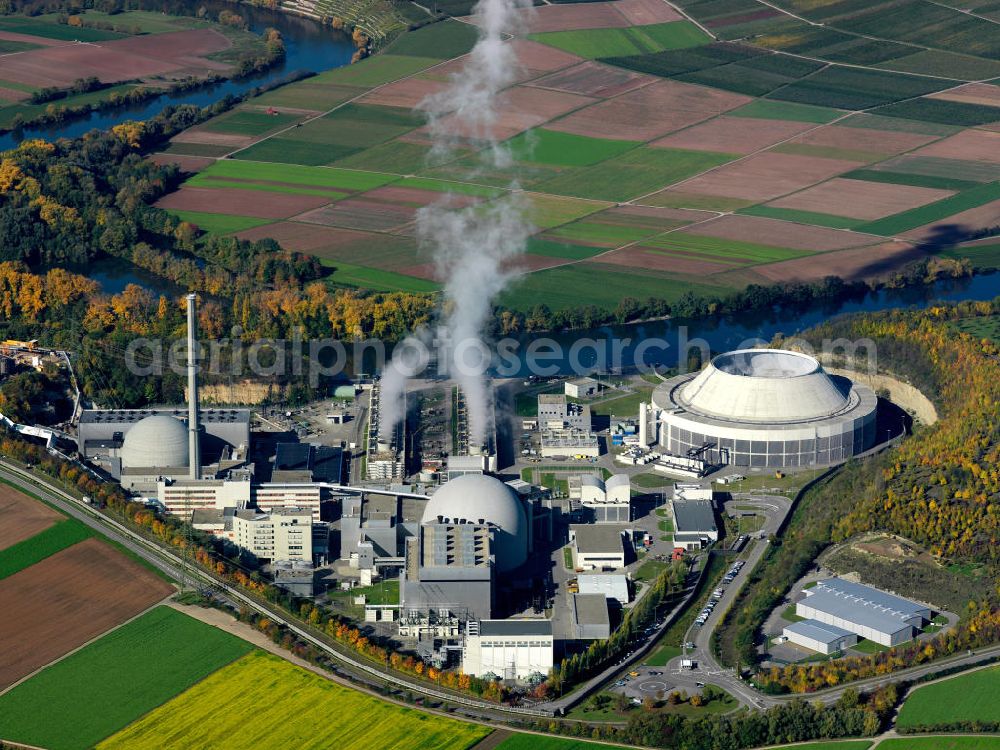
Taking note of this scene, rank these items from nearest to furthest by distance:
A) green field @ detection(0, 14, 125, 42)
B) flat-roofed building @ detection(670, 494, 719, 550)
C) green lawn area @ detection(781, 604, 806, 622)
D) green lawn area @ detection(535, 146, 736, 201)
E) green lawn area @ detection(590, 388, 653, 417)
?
green lawn area @ detection(781, 604, 806, 622), flat-roofed building @ detection(670, 494, 719, 550), green lawn area @ detection(590, 388, 653, 417), green lawn area @ detection(535, 146, 736, 201), green field @ detection(0, 14, 125, 42)

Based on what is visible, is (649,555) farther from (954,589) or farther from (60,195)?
(60,195)

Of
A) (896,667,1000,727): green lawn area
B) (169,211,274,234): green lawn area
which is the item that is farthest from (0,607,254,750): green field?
(169,211,274,234): green lawn area

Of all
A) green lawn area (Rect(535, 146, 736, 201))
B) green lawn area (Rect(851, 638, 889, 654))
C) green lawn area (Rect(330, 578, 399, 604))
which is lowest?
green lawn area (Rect(330, 578, 399, 604))

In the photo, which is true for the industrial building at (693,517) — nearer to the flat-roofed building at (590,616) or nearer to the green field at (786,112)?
the flat-roofed building at (590,616)

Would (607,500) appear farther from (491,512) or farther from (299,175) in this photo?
(299,175)

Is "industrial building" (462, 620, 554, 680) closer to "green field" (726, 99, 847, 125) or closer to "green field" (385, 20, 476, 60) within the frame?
"green field" (726, 99, 847, 125)

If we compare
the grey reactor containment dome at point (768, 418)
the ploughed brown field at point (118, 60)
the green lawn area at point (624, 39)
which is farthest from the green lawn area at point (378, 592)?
the ploughed brown field at point (118, 60)

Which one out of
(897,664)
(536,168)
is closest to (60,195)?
(536,168)
